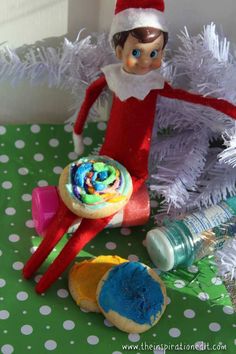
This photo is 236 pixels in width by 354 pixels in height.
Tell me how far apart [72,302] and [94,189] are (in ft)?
0.49

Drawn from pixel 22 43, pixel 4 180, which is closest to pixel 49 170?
pixel 4 180

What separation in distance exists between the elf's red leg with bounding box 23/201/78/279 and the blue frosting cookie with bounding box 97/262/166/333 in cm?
8

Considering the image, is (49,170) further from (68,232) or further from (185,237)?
(185,237)

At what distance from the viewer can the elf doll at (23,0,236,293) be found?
0.75m

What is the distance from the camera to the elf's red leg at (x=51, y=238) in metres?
0.82

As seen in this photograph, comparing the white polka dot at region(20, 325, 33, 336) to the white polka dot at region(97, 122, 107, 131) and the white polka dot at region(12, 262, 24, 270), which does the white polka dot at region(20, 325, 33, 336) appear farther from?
the white polka dot at region(97, 122, 107, 131)

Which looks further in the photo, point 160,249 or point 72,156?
point 72,156

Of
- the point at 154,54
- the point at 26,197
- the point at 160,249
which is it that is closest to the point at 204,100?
the point at 154,54


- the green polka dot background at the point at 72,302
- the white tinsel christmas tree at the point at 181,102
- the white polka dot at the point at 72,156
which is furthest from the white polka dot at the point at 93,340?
the white polka dot at the point at 72,156

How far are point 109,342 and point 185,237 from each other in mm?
175

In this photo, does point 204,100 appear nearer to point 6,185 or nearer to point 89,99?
point 89,99

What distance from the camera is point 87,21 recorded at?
95 centimetres

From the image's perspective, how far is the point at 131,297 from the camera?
78cm

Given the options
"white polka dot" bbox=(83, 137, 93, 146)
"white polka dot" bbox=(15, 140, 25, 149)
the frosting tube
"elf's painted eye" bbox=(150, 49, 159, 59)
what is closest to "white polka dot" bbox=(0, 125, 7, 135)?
"white polka dot" bbox=(15, 140, 25, 149)
